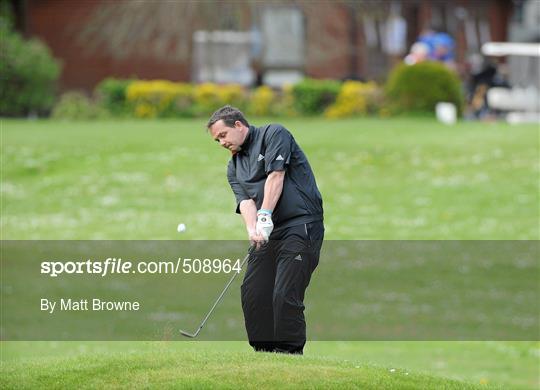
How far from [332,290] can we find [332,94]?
13.2m

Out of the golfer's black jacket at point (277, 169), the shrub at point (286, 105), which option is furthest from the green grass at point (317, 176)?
the golfer's black jacket at point (277, 169)

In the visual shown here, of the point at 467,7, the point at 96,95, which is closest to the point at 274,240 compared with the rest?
→ the point at 96,95

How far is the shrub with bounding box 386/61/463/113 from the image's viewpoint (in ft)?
102

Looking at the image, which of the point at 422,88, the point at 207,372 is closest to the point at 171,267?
the point at 207,372

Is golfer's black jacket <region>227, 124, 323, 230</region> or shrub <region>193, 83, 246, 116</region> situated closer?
golfer's black jacket <region>227, 124, 323, 230</region>

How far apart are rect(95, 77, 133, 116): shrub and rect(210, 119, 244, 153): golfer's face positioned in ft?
86.1

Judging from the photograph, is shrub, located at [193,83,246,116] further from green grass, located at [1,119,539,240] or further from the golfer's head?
the golfer's head

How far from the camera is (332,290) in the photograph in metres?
21.1

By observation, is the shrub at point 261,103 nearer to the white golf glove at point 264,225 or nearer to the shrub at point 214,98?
the shrub at point 214,98

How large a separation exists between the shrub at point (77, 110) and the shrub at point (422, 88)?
23.4 feet

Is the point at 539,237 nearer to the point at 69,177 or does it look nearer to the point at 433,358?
the point at 433,358

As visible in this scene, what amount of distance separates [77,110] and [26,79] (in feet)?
5.14

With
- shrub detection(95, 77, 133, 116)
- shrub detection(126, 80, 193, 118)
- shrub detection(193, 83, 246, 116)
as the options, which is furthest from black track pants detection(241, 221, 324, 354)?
shrub detection(95, 77, 133, 116)

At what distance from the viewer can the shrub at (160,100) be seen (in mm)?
33438
